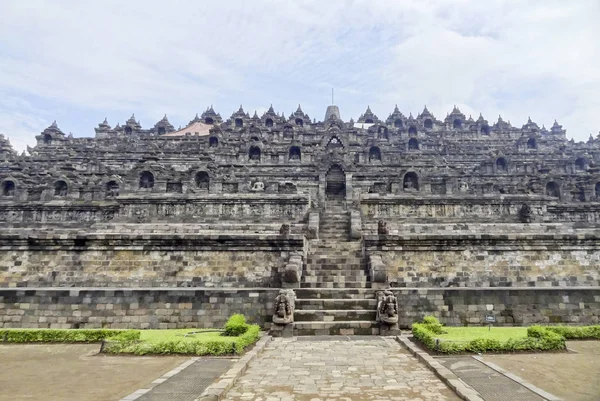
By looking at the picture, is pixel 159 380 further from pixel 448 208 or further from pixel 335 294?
pixel 448 208

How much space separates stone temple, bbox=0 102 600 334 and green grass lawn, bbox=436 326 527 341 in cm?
151

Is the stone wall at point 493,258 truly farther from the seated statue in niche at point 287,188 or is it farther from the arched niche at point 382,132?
the arched niche at point 382,132

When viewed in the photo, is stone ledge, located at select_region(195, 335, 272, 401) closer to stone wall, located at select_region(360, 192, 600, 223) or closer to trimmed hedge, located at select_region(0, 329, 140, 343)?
trimmed hedge, located at select_region(0, 329, 140, 343)

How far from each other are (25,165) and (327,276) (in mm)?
39109

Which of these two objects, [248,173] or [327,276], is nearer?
[327,276]

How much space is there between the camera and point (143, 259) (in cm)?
1547

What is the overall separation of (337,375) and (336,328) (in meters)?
4.27

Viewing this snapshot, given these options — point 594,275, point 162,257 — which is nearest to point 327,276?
point 162,257

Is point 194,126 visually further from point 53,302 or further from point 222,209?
point 53,302

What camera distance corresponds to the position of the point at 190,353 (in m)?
9.30

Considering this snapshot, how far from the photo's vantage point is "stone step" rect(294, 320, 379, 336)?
11852 mm

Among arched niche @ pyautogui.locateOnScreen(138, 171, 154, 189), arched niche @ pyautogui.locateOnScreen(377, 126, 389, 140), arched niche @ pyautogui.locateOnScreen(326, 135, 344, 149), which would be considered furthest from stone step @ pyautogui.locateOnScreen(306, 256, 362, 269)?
arched niche @ pyautogui.locateOnScreen(377, 126, 389, 140)

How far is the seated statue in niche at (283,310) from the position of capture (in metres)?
11.6

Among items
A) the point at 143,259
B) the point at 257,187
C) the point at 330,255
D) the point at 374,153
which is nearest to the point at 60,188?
the point at 257,187
